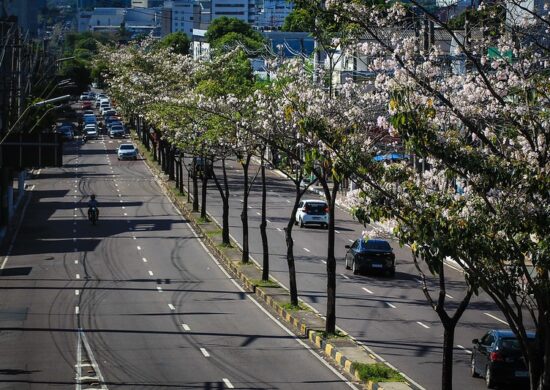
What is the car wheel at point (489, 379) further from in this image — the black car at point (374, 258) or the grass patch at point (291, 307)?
the black car at point (374, 258)

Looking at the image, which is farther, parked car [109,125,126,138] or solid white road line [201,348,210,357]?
parked car [109,125,126,138]

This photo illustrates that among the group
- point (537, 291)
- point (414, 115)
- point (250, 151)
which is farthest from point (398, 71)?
point (250, 151)

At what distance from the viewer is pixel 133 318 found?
31.9m

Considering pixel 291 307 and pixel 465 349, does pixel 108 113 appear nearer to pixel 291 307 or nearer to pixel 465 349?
pixel 291 307

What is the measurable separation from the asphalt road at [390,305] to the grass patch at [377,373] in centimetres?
51

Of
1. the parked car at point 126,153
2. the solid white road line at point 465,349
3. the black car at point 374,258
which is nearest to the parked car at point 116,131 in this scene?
the parked car at point 126,153

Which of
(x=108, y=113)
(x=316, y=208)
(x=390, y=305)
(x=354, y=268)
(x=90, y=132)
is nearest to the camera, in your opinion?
(x=390, y=305)

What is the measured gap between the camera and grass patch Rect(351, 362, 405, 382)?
23.7m

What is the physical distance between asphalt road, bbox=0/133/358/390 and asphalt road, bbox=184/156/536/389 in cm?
184

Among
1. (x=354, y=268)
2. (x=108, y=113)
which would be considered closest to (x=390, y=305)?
(x=354, y=268)

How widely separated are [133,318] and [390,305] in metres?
7.45

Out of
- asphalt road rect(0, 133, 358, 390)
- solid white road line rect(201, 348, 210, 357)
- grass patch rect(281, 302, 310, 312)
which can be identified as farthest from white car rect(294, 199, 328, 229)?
solid white road line rect(201, 348, 210, 357)

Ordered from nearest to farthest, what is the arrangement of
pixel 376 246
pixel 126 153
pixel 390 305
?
1. pixel 390 305
2. pixel 376 246
3. pixel 126 153

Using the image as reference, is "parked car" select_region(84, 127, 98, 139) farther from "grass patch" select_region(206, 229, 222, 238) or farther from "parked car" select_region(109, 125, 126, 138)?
"grass patch" select_region(206, 229, 222, 238)
